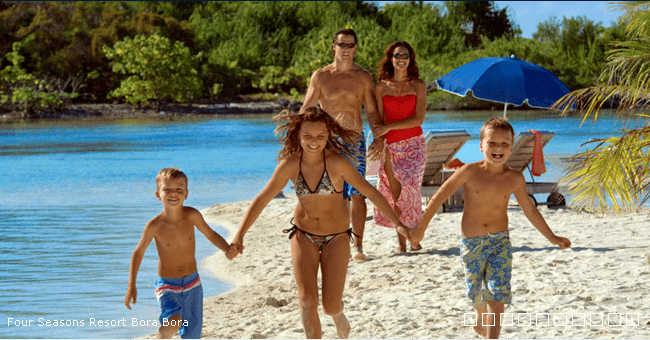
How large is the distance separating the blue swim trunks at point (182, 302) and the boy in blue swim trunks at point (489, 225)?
3.99 ft

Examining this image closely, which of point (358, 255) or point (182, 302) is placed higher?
point (182, 302)

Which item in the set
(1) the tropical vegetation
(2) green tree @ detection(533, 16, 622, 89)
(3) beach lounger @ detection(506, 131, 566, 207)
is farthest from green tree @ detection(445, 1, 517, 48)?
(3) beach lounger @ detection(506, 131, 566, 207)

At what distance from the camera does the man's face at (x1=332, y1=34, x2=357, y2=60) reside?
21.5ft

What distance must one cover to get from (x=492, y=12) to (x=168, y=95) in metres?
24.2

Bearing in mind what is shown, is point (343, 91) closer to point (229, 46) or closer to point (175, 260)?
point (175, 260)

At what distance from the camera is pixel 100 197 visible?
1662 centimetres

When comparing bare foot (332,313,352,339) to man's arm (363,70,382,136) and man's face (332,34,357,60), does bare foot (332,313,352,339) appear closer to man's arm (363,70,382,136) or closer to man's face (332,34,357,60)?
man's arm (363,70,382,136)

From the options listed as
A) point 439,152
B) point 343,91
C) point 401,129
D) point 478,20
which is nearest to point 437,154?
point 439,152

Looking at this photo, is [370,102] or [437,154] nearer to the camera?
[370,102]

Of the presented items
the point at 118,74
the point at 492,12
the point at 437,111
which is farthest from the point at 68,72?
the point at 492,12

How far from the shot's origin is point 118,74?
46.8m

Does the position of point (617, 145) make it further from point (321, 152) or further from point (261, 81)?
point (261, 81)

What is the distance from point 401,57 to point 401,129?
0.59m

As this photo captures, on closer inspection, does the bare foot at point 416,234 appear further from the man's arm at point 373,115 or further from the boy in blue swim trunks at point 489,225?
the man's arm at point 373,115
